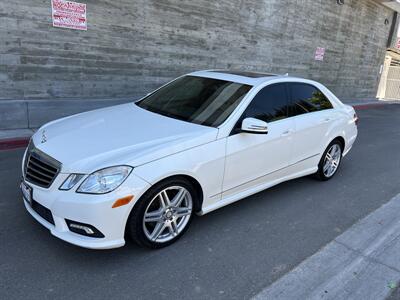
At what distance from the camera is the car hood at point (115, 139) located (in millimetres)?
2947

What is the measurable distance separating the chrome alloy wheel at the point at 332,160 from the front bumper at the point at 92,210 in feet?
11.0

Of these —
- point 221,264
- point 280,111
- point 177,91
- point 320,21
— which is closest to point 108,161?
point 221,264

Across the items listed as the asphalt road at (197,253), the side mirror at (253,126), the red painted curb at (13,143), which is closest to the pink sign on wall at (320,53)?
the asphalt road at (197,253)

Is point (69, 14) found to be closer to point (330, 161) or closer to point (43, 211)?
point (43, 211)

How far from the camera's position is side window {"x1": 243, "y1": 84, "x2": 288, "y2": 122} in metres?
3.97

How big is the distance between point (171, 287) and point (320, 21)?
44.1 feet

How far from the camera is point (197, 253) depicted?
10.9 feet

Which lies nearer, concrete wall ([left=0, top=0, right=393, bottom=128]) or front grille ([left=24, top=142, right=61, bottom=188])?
front grille ([left=24, top=142, right=61, bottom=188])

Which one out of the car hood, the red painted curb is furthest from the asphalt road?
the red painted curb

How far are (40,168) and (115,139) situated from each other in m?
0.68

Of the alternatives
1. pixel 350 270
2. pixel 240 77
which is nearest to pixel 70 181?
pixel 240 77

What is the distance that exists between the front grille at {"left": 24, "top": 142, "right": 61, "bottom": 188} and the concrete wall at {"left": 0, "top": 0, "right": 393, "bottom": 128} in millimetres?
4039

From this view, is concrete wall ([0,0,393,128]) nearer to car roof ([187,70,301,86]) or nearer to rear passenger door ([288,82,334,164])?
car roof ([187,70,301,86])

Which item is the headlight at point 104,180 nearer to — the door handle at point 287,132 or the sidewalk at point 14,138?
the door handle at point 287,132
